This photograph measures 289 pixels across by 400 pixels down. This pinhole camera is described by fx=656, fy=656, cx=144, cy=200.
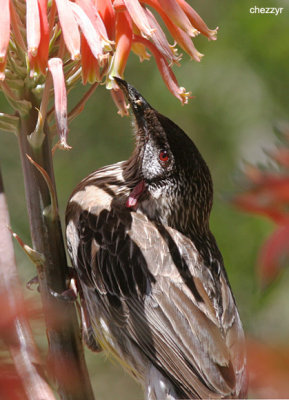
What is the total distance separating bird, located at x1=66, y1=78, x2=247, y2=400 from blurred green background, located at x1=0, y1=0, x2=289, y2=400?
1031 mm

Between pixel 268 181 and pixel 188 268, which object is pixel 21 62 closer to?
pixel 268 181

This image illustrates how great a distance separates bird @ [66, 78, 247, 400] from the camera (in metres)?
2.20

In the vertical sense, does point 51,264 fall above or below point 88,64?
below

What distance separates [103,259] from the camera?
2320mm

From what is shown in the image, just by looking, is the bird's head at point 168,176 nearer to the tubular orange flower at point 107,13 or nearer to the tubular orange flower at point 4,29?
the tubular orange flower at point 107,13

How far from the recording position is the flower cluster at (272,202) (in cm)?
71

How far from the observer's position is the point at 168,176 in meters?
2.46

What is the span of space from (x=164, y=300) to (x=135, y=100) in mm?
696

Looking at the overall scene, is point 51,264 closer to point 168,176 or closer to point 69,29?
point 69,29

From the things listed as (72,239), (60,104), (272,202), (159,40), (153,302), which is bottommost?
(153,302)

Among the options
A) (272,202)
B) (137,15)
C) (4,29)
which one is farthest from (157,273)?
(272,202)

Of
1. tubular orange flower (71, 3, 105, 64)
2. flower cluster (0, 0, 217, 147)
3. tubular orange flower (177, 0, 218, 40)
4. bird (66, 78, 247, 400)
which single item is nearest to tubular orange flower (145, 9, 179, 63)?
flower cluster (0, 0, 217, 147)

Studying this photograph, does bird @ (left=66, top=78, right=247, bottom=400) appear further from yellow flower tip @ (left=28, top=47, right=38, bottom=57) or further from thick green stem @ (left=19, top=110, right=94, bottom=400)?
yellow flower tip @ (left=28, top=47, right=38, bottom=57)

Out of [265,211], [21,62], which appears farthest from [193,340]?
[265,211]
